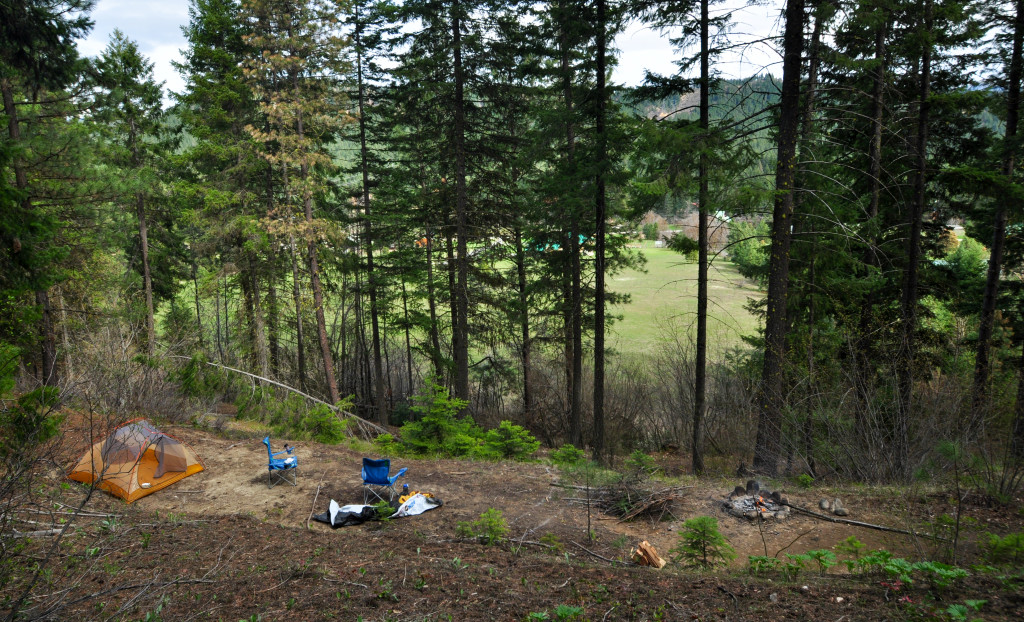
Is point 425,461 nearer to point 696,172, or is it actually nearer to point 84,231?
point 696,172

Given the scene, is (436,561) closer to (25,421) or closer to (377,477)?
(377,477)

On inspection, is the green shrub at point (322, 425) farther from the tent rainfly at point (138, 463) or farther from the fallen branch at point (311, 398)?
the tent rainfly at point (138, 463)

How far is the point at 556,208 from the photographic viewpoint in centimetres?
1407

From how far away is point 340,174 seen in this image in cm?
1781

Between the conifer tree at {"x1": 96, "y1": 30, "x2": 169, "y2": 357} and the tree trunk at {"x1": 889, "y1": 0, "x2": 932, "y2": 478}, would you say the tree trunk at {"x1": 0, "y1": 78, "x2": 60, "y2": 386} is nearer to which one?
the conifer tree at {"x1": 96, "y1": 30, "x2": 169, "y2": 357}

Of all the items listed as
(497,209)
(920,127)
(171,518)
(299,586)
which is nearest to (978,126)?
(920,127)

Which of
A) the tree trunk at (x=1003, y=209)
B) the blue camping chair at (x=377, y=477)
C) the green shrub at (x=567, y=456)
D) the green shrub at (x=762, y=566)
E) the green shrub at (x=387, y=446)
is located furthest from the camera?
the green shrub at (x=387, y=446)

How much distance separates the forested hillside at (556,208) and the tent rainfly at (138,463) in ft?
3.55

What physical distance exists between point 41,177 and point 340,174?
8.00m

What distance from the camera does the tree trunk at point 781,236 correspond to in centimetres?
834

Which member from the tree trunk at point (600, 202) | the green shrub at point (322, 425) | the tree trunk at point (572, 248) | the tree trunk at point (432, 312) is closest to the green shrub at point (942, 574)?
the tree trunk at point (600, 202)

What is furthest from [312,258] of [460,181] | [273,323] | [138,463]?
[138,463]

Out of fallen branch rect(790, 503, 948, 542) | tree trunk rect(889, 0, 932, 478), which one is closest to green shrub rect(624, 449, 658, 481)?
fallen branch rect(790, 503, 948, 542)

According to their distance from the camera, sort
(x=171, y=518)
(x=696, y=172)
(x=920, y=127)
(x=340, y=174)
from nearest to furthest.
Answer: (x=171, y=518) → (x=696, y=172) → (x=920, y=127) → (x=340, y=174)
